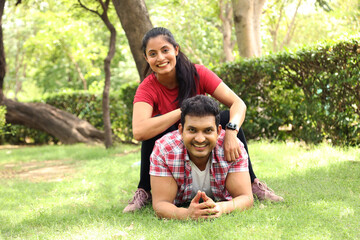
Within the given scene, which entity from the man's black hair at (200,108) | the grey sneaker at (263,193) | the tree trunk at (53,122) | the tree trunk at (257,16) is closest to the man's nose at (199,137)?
the man's black hair at (200,108)

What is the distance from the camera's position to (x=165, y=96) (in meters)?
3.86

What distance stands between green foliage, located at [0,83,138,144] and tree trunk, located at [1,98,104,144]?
0.49m

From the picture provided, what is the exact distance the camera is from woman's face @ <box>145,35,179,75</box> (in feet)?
12.1

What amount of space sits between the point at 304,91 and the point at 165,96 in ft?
12.0

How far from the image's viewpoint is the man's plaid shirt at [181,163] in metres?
3.32

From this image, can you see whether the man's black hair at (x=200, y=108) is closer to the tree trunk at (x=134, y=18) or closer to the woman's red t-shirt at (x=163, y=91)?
the woman's red t-shirt at (x=163, y=91)

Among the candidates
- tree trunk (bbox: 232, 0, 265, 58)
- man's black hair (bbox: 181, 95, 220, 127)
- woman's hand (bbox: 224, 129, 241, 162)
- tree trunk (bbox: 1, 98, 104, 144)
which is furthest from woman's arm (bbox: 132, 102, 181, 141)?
tree trunk (bbox: 1, 98, 104, 144)

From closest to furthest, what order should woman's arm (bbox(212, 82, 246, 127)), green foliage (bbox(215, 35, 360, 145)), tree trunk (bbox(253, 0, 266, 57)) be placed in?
woman's arm (bbox(212, 82, 246, 127))
green foliage (bbox(215, 35, 360, 145))
tree trunk (bbox(253, 0, 266, 57))

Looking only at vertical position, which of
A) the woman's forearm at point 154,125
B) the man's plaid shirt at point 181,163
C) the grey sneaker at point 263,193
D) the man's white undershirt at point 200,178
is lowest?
the grey sneaker at point 263,193

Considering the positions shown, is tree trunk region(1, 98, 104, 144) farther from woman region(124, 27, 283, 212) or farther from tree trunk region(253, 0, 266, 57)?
woman region(124, 27, 283, 212)

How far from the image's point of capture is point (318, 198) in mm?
3629

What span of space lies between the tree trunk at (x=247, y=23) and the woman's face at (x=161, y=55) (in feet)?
20.5

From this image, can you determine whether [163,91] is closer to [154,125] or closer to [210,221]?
[154,125]

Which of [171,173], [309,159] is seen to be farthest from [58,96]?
[171,173]
